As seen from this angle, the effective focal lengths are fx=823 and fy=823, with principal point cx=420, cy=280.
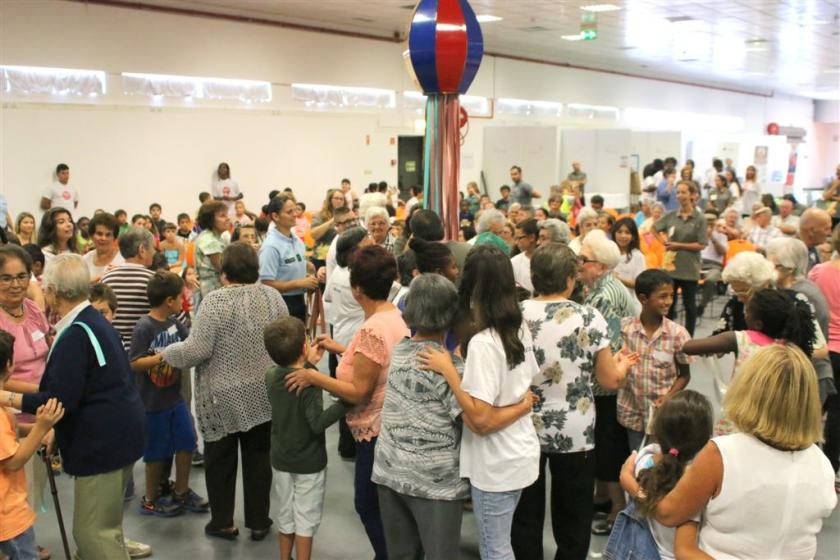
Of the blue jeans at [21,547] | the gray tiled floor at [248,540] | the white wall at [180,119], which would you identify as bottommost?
the gray tiled floor at [248,540]

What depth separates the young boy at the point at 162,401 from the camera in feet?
12.2

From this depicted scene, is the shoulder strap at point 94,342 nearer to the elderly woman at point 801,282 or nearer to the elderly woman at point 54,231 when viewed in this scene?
the elderly woman at point 54,231

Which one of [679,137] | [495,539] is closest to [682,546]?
[495,539]

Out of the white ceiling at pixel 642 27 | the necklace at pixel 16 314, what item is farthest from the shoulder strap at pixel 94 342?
the white ceiling at pixel 642 27

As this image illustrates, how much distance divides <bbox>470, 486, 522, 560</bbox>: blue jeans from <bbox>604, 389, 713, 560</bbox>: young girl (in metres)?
0.48

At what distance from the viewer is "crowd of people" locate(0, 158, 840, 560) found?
77.3 inches

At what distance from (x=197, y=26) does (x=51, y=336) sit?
351 inches

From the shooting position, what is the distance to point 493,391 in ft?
8.15

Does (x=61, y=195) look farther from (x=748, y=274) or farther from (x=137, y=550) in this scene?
(x=748, y=274)

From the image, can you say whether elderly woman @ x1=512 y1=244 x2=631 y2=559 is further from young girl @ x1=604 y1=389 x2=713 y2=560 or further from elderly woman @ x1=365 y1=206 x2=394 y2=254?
elderly woman @ x1=365 y1=206 x2=394 y2=254

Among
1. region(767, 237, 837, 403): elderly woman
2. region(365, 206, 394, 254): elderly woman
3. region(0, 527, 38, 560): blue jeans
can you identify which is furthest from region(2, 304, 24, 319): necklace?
region(767, 237, 837, 403): elderly woman

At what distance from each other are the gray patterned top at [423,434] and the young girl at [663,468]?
571 millimetres

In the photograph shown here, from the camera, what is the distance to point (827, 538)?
12.4 ft

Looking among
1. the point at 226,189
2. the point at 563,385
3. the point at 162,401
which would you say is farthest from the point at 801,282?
the point at 226,189
